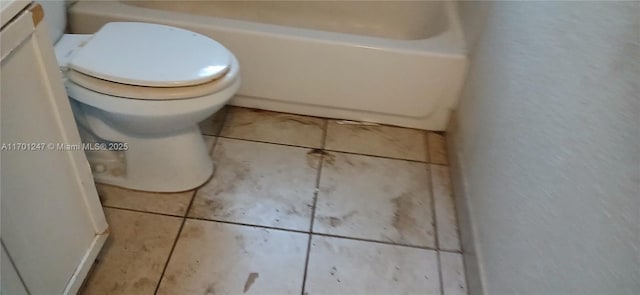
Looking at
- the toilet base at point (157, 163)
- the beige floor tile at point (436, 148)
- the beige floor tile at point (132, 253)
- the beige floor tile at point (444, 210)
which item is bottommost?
the beige floor tile at point (436, 148)

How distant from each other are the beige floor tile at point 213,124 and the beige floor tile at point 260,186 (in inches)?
2.2

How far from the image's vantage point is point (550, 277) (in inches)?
36.4

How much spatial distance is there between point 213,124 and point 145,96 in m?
0.58

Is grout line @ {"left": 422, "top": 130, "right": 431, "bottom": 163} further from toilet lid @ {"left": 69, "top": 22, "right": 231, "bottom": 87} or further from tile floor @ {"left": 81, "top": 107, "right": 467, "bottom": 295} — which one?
toilet lid @ {"left": 69, "top": 22, "right": 231, "bottom": 87}

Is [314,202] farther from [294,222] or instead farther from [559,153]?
[559,153]

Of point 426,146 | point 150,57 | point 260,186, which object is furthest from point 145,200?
point 426,146

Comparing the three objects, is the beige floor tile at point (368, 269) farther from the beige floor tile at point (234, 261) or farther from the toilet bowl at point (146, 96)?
the toilet bowl at point (146, 96)

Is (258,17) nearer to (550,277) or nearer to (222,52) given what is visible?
(222,52)

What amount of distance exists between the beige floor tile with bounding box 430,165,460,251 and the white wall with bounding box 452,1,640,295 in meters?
0.07

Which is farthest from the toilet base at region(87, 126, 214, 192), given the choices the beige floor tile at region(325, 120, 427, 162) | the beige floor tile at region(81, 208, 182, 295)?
the beige floor tile at region(325, 120, 427, 162)

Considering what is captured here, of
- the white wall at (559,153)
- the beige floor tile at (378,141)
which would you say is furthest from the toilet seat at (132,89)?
the white wall at (559,153)

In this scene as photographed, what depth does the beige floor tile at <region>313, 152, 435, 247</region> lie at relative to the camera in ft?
4.87

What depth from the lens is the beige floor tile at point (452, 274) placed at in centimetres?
135

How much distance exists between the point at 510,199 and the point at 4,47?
101 cm
